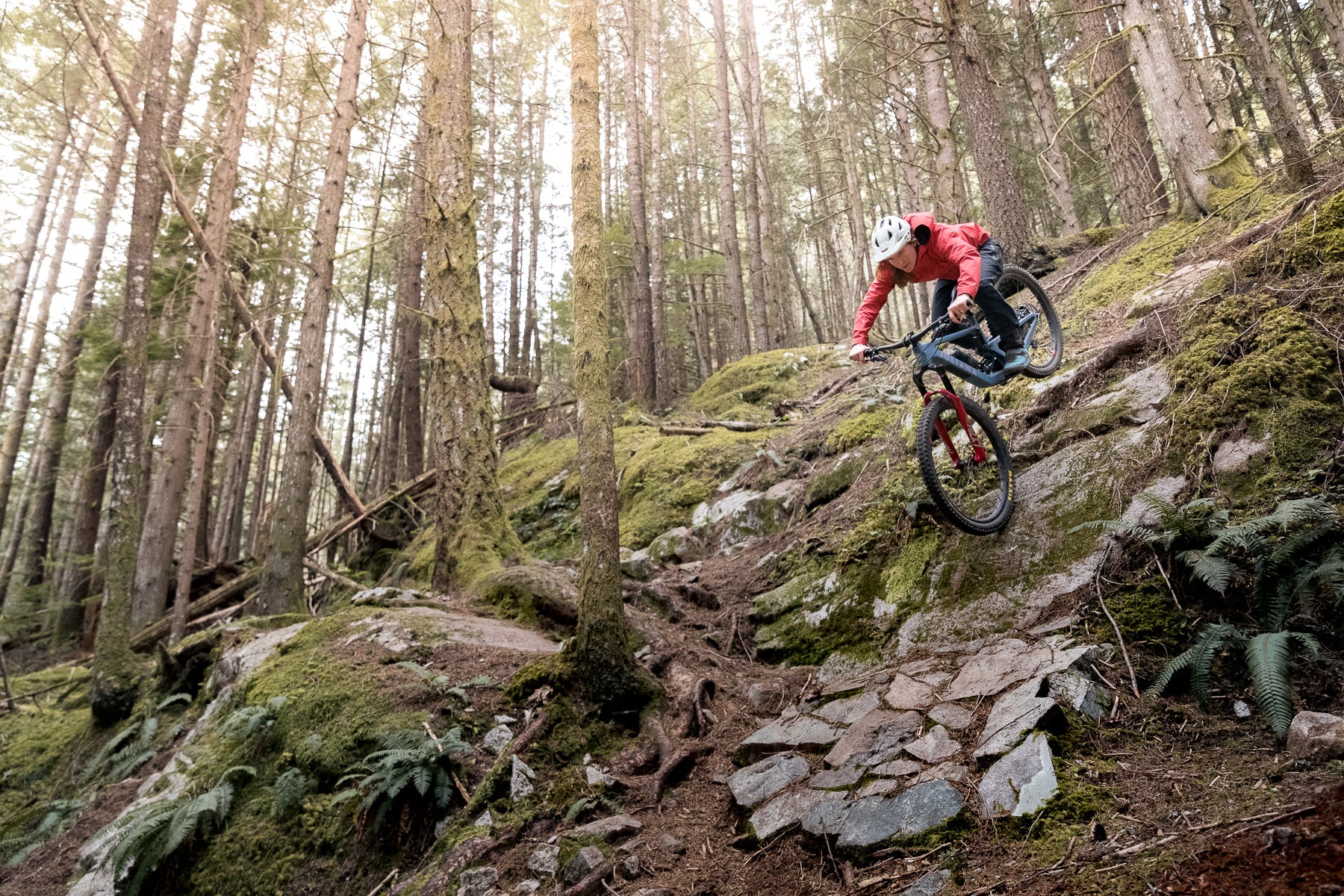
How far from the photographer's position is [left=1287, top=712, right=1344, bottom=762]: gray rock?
2109 mm

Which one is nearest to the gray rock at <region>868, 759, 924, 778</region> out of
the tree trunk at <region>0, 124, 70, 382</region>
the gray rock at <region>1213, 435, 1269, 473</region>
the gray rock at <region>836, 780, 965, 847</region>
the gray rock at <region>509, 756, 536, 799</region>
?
the gray rock at <region>836, 780, 965, 847</region>

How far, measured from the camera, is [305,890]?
3807 mm

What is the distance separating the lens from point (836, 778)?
3.24 metres

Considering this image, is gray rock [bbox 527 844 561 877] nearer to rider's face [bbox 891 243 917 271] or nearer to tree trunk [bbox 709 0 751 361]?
rider's face [bbox 891 243 917 271]

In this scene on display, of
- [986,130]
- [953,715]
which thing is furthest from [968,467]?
[986,130]

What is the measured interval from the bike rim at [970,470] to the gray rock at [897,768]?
2154mm

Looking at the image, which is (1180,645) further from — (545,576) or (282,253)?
(282,253)

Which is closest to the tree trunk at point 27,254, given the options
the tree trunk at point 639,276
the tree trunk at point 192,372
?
the tree trunk at point 192,372

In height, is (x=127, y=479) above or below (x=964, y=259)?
below

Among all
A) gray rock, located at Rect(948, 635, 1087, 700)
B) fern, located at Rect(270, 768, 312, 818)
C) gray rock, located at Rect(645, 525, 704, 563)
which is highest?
gray rock, located at Rect(645, 525, 704, 563)

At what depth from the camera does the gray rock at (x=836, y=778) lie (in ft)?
10.3

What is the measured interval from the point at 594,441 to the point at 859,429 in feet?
12.7

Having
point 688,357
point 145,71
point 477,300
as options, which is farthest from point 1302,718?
point 688,357

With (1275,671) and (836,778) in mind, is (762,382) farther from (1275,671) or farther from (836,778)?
(1275,671)
